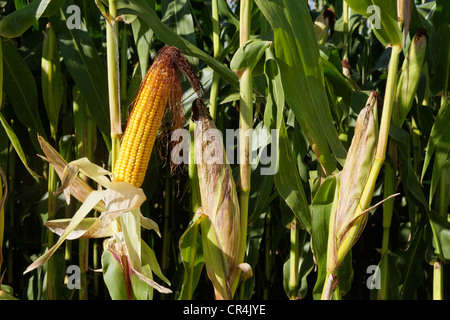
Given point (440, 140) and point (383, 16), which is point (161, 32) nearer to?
point (383, 16)

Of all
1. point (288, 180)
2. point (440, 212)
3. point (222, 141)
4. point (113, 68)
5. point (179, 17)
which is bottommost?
point (440, 212)

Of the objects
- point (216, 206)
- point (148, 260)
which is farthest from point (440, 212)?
point (148, 260)

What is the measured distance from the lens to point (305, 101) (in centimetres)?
135

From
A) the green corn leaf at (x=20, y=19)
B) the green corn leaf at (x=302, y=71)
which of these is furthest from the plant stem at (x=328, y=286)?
the green corn leaf at (x=20, y=19)

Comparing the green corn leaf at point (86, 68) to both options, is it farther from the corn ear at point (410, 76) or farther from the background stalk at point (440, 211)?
the background stalk at point (440, 211)

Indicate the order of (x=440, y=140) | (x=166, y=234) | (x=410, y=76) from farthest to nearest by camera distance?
(x=166, y=234) < (x=440, y=140) < (x=410, y=76)

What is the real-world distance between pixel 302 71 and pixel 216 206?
1.41 ft

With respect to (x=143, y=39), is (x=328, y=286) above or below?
below

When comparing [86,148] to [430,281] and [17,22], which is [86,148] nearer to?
[17,22]

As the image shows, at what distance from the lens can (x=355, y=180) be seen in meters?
1.33

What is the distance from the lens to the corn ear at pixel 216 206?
1308 mm

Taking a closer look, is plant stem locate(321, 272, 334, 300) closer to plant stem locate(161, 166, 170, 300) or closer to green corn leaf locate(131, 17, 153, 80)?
green corn leaf locate(131, 17, 153, 80)

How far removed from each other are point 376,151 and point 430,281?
1219mm

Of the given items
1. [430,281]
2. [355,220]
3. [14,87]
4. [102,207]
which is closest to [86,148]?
[14,87]
